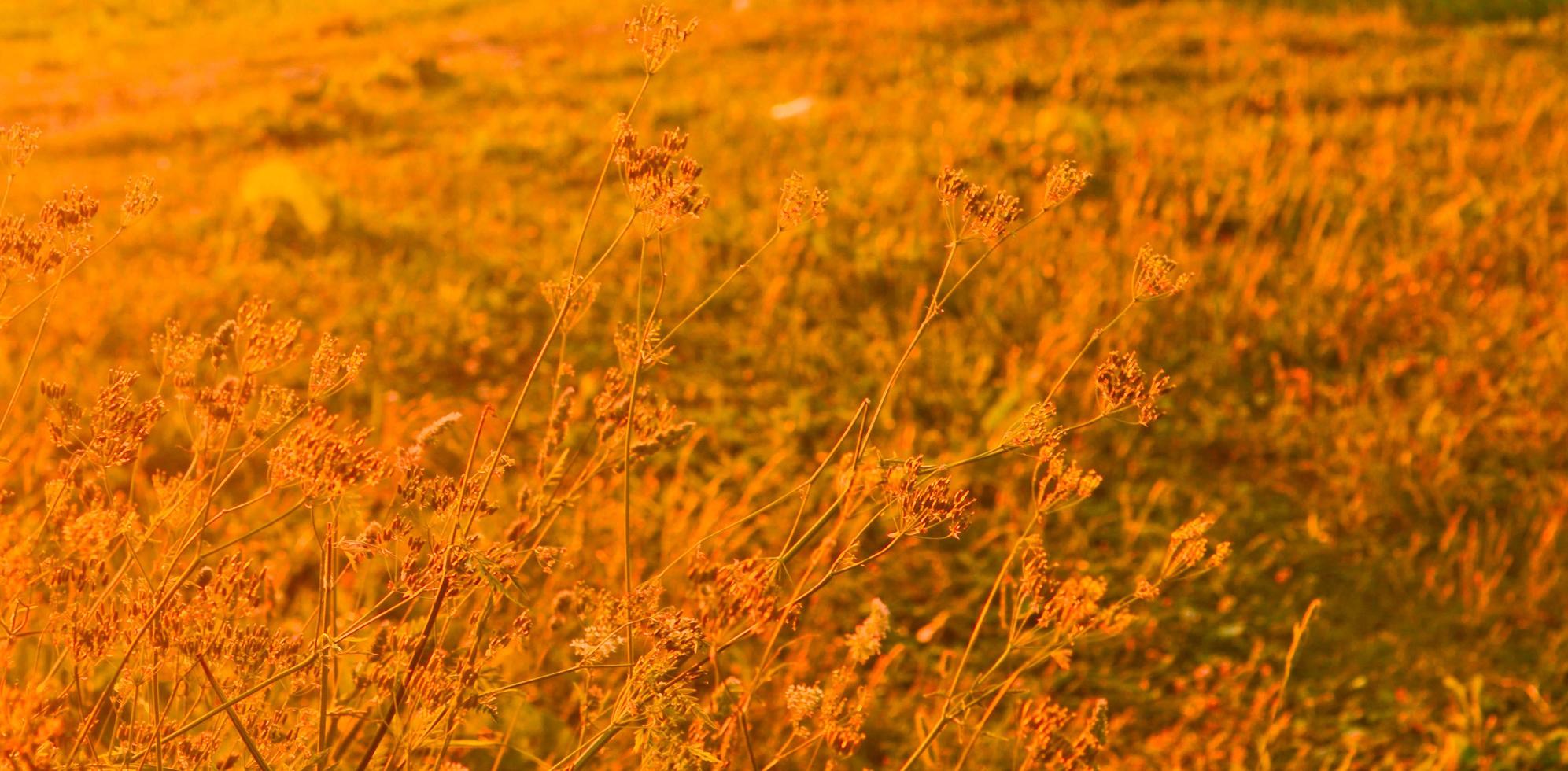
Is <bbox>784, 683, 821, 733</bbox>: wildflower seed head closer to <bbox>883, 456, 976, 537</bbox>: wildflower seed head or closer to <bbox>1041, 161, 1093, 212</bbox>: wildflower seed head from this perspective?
<bbox>883, 456, 976, 537</bbox>: wildflower seed head

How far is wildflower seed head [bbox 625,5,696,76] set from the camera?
143 cm

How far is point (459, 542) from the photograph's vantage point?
1.38 metres

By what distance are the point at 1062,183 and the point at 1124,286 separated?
10.8 ft

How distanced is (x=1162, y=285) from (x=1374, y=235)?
4029 mm

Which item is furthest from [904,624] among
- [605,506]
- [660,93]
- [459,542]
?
[660,93]

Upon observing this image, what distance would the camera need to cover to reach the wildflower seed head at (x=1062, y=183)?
1399mm

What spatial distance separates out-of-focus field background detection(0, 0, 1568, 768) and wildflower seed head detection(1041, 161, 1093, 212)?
166 centimetres

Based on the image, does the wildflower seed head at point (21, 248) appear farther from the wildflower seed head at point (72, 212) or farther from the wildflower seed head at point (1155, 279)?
the wildflower seed head at point (1155, 279)

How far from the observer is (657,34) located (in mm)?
1454

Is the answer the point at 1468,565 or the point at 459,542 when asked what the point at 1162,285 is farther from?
the point at 1468,565

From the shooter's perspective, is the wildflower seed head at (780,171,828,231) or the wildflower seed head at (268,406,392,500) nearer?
the wildflower seed head at (268,406,392,500)

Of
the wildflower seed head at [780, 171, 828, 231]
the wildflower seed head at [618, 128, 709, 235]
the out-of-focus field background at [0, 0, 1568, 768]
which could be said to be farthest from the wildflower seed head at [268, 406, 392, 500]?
the out-of-focus field background at [0, 0, 1568, 768]

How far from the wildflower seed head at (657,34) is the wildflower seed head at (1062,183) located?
425mm

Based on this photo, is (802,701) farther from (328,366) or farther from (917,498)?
(328,366)
